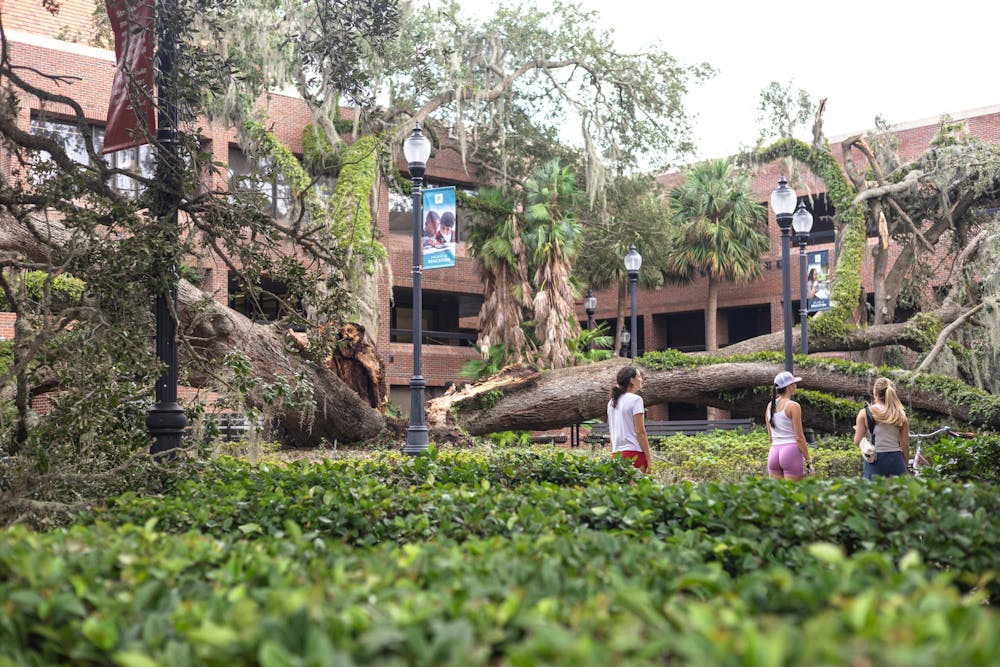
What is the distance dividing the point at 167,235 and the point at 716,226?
1219 inches

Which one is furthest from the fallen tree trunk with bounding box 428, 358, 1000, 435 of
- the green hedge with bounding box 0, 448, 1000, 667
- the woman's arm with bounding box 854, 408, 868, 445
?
the green hedge with bounding box 0, 448, 1000, 667

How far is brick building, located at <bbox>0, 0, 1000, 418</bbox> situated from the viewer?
1007 inches

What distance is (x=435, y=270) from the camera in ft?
115

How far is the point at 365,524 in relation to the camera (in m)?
5.14

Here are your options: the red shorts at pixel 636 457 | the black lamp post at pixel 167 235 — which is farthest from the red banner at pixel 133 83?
the red shorts at pixel 636 457

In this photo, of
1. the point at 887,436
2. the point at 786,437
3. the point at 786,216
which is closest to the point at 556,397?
the point at 786,216

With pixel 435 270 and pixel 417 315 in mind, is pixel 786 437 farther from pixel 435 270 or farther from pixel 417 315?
pixel 435 270

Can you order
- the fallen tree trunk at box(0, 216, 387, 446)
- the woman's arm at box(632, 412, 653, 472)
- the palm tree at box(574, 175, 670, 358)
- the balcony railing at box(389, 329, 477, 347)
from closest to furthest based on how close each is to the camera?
the woman's arm at box(632, 412, 653, 472) < the fallen tree trunk at box(0, 216, 387, 446) < the palm tree at box(574, 175, 670, 358) < the balcony railing at box(389, 329, 477, 347)

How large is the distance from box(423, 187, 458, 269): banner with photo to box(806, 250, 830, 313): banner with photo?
27.6 feet

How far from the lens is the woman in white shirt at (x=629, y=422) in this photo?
8.59 metres

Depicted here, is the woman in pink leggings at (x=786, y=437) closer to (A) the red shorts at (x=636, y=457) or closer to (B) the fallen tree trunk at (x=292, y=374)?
(A) the red shorts at (x=636, y=457)

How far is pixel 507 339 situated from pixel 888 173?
37.7 feet

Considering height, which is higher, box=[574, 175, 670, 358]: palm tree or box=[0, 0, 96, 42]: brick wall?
box=[0, 0, 96, 42]: brick wall

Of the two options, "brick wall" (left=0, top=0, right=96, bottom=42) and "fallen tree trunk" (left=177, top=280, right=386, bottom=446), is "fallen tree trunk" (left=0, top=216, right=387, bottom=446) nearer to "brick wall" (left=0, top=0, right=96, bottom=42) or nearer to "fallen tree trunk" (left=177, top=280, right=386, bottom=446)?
"fallen tree trunk" (left=177, top=280, right=386, bottom=446)
